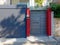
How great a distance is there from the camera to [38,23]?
9.30 m

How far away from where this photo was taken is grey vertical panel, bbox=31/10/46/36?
30.5 ft

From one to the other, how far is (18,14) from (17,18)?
221 millimetres

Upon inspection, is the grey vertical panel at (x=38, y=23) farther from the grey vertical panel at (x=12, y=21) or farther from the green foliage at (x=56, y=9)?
the grey vertical panel at (x=12, y=21)

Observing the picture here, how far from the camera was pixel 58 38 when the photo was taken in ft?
27.9

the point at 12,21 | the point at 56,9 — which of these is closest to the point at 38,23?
the point at 56,9

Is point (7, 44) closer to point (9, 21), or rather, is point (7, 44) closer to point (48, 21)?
point (9, 21)

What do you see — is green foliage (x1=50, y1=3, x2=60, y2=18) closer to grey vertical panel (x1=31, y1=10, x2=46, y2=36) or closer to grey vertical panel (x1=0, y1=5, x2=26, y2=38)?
grey vertical panel (x1=31, y1=10, x2=46, y2=36)

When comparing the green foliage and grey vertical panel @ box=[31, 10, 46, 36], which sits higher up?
the green foliage

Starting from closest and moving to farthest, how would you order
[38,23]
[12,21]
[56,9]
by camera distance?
[12,21]
[56,9]
[38,23]

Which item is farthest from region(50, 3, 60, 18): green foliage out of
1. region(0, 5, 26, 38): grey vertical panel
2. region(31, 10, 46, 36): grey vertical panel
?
region(0, 5, 26, 38): grey vertical panel

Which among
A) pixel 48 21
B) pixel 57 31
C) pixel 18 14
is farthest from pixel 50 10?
pixel 18 14

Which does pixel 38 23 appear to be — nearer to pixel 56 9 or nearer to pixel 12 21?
pixel 56 9

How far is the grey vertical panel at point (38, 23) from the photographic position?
9284 mm

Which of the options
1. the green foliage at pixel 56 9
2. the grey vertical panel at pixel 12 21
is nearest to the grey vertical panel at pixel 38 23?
the green foliage at pixel 56 9
